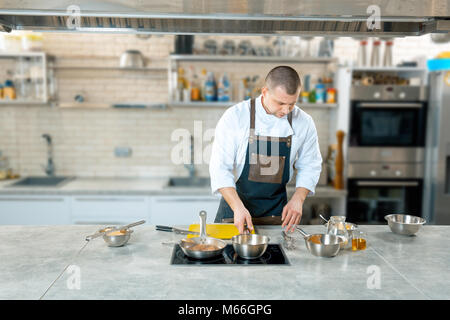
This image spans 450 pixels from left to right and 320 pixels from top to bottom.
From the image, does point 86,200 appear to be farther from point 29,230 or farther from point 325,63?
point 325,63

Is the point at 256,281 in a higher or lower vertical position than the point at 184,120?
lower

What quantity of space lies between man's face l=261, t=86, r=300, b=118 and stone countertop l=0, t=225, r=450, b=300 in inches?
32.1

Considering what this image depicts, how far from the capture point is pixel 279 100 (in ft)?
8.54

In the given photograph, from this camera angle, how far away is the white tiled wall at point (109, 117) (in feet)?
16.3

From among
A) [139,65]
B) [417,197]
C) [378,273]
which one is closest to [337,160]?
[417,197]

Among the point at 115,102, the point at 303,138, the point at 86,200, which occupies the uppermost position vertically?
the point at 115,102

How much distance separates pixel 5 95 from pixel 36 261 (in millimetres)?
3431

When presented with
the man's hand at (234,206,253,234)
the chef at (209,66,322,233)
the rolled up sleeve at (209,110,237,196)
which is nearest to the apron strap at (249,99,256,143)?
the chef at (209,66,322,233)

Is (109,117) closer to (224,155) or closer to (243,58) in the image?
(243,58)

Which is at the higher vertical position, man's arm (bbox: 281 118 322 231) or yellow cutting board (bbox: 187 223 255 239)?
man's arm (bbox: 281 118 322 231)

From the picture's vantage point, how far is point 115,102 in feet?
16.6

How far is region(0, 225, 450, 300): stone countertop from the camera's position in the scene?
162cm

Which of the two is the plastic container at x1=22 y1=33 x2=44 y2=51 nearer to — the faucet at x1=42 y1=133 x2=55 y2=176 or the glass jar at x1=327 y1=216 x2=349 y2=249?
the faucet at x1=42 y1=133 x2=55 y2=176
